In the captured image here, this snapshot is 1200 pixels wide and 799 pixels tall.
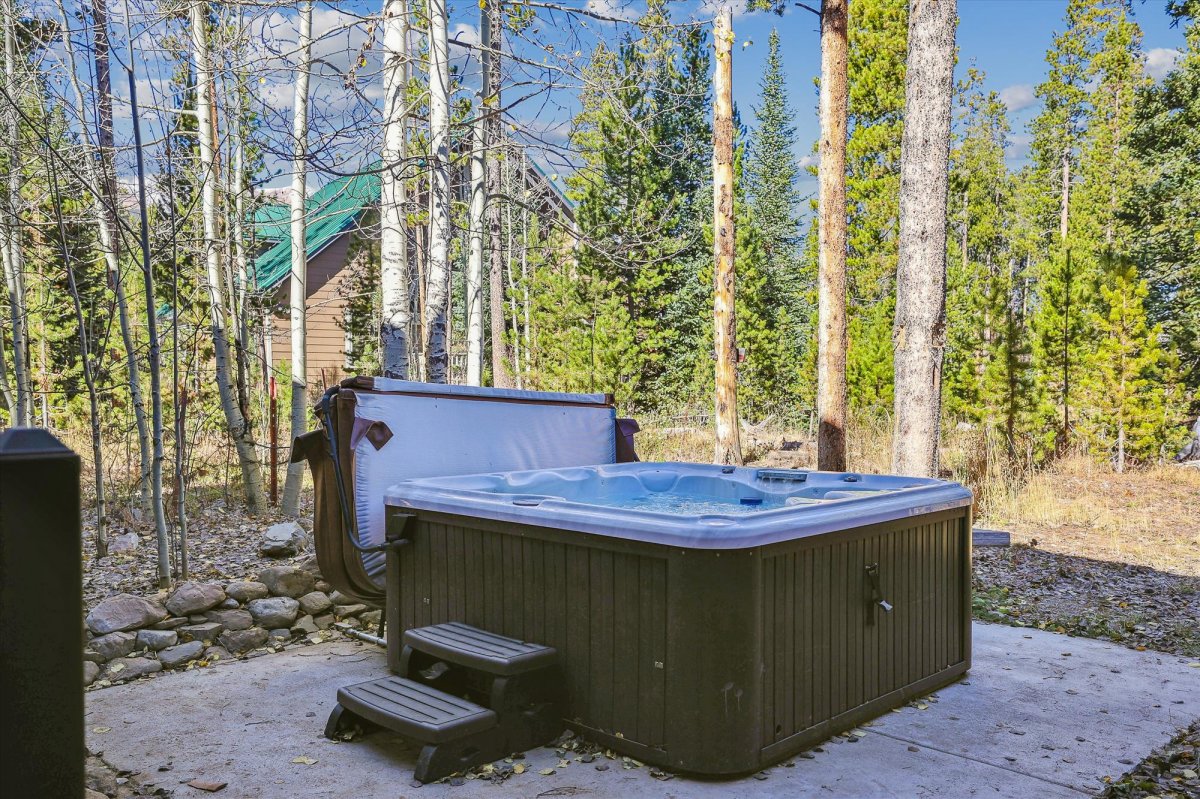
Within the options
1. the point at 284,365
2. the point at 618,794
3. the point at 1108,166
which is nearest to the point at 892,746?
the point at 618,794

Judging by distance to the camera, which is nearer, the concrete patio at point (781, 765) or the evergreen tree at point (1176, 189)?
the concrete patio at point (781, 765)

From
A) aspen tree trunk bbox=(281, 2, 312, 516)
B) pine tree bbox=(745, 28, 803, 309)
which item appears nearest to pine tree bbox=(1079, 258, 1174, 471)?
aspen tree trunk bbox=(281, 2, 312, 516)

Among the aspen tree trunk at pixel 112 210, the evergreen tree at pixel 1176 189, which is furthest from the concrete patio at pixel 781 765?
the evergreen tree at pixel 1176 189

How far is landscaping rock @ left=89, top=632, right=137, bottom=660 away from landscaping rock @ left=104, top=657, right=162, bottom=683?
0.03m

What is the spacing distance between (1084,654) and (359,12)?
17.8 feet

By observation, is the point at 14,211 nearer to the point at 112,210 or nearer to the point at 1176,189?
the point at 112,210

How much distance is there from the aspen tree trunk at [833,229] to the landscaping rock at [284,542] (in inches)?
167

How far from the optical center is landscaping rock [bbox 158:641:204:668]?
3713 millimetres

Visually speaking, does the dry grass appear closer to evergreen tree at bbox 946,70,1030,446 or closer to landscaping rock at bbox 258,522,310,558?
evergreen tree at bbox 946,70,1030,446

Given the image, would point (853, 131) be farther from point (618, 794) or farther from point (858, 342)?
point (618, 794)

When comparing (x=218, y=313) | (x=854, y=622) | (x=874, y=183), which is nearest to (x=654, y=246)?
(x=874, y=183)

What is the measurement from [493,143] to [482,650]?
494 cm

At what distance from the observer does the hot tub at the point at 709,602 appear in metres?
2.57

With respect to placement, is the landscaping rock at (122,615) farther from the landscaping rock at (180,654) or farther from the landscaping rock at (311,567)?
the landscaping rock at (311,567)
